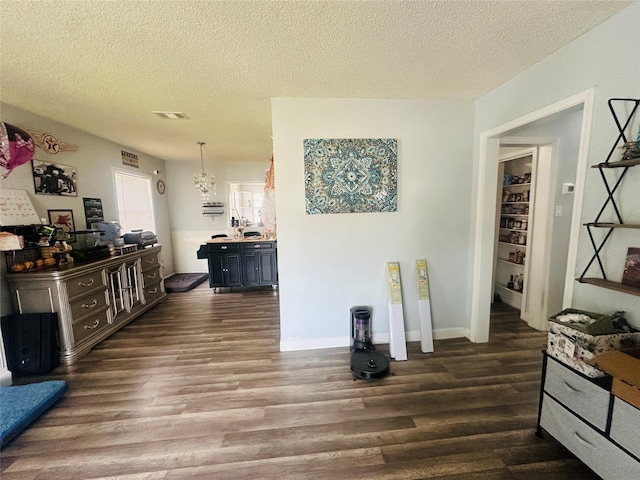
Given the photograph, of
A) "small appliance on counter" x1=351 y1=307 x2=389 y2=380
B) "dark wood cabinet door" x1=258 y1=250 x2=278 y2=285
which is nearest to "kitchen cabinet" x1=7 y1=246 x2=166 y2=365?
"dark wood cabinet door" x1=258 y1=250 x2=278 y2=285

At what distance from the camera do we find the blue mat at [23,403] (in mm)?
1673

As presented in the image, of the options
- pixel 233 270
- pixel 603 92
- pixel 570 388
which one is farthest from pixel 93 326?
pixel 603 92

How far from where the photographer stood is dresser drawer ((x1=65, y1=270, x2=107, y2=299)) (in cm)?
254

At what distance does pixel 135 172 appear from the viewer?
A: 4.58 meters

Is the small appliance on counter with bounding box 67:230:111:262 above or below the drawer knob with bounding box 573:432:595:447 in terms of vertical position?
above

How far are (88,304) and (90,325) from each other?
232 mm

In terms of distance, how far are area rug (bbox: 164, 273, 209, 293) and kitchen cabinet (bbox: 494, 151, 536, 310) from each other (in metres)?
5.39

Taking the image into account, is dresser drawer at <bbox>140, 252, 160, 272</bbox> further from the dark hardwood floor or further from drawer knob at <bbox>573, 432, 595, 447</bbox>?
drawer knob at <bbox>573, 432, 595, 447</bbox>

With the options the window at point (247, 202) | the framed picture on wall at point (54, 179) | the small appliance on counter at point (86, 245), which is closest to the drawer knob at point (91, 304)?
the small appliance on counter at point (86, 245)

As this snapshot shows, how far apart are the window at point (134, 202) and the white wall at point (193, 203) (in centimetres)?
66

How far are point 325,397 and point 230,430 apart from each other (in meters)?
0.72

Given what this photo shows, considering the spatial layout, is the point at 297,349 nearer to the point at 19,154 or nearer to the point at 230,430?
the point at 230,430

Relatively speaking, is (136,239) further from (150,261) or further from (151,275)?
(151,275)

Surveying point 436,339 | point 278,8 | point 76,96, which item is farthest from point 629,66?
point 76,96
